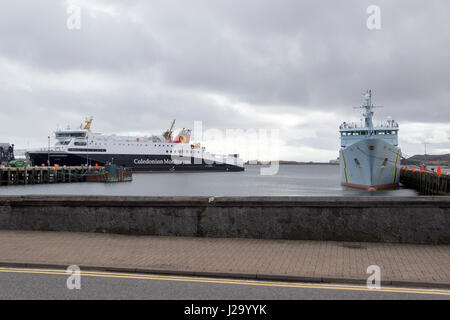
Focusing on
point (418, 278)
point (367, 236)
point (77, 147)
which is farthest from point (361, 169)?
point (77, 147)

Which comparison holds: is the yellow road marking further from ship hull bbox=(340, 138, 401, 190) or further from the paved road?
ship hull bbox=(340, 138, 401, 190)

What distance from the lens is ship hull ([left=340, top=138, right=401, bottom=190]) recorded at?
37.6 meters

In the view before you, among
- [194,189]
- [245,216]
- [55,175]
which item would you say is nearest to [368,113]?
[194,189]

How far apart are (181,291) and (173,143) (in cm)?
10391

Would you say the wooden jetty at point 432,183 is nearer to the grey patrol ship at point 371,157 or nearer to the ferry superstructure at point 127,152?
the grey patrol ship at point 371,157

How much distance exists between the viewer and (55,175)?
67.9 m

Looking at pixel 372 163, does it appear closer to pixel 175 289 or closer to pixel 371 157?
pixel 371 157

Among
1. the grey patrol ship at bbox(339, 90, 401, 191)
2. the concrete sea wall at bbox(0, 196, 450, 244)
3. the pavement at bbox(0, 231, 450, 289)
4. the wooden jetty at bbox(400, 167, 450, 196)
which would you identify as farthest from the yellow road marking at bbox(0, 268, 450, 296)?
the grey patrol ship at bbox(339, 90, 401, 191)

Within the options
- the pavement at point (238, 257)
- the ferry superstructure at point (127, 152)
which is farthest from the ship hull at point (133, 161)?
the pavement at point (238, 257)

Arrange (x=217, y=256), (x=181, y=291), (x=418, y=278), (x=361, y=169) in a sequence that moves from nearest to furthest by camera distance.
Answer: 1. (x=181, y=291)
2. (x=418, y=278)
3. (x=217, y=256)
4. (x=361, y=169)

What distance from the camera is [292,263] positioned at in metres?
7.18

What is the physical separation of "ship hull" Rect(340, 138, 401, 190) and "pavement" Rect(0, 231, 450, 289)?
30835 millimetres
